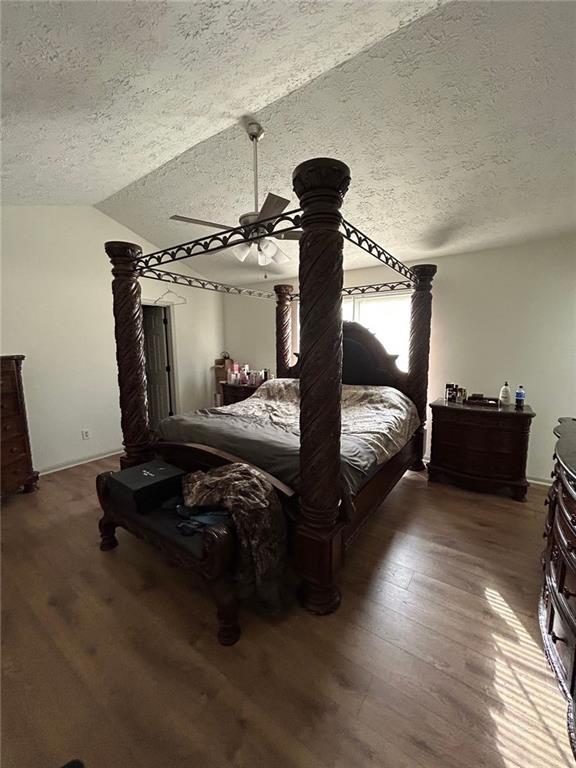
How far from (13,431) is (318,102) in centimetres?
370

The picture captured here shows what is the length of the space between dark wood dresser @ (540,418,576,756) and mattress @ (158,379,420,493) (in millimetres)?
944

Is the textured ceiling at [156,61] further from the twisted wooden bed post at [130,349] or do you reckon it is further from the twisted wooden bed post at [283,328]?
the twisted wooden bed post at [283,328]

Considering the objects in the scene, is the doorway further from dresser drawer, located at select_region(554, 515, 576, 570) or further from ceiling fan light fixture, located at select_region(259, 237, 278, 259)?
dresser drawer, located at select_region(554, 515, 576, 570)

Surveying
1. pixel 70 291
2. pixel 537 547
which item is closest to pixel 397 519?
pixel 537 547

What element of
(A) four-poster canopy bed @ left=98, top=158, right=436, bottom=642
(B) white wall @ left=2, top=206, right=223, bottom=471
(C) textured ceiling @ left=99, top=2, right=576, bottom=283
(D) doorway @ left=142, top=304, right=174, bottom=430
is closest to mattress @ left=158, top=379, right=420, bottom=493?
(A) four-poster canopy bed @ left=98, top=158, right=436, bottom=642

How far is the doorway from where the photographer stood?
16.6 feet

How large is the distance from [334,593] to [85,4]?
293 cm

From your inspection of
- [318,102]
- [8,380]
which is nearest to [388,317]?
[318,102]

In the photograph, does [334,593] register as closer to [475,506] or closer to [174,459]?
[174,459]

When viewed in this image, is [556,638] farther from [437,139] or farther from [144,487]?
[437,139]

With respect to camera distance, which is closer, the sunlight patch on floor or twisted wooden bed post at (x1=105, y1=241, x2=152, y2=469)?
the sunlight patch on floor

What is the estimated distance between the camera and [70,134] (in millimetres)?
2172

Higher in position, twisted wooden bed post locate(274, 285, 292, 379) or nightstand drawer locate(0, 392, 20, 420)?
twisted wooden bed post locate(274, 285, 292, 379)

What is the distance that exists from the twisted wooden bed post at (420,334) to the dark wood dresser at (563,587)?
5.89 ft
